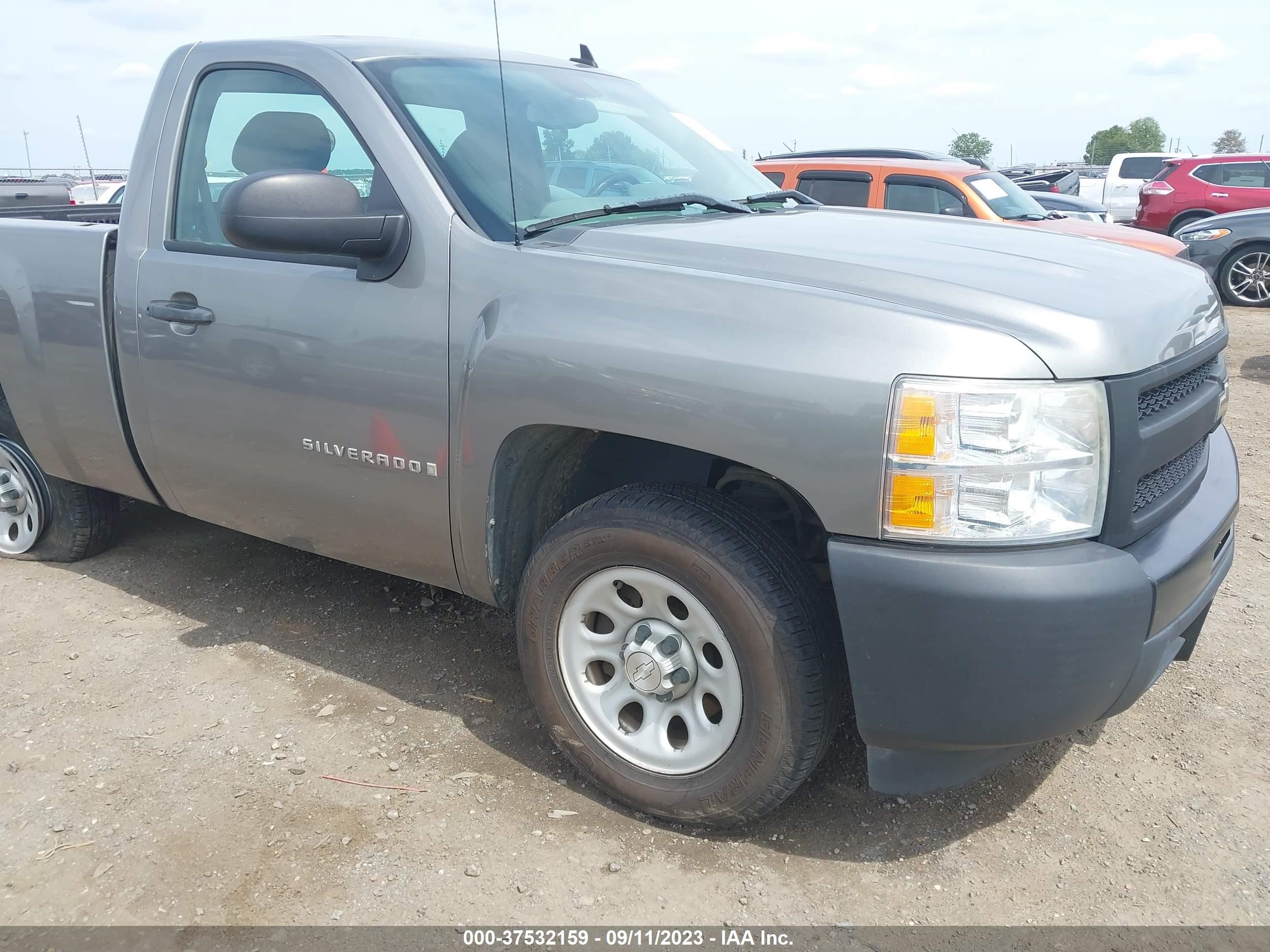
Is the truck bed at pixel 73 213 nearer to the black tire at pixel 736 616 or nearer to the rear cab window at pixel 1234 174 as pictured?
the black tire at pixel 736 616

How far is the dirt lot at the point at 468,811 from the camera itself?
7.56 ft

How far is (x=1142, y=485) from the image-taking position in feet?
7.27

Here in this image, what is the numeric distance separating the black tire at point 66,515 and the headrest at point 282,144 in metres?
1.64

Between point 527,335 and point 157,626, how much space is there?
6.98 ft

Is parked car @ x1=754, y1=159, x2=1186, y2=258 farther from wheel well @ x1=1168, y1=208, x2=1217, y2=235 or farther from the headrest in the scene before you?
wheel well @ x1=1168, y1=208, x2=1217, y2=235

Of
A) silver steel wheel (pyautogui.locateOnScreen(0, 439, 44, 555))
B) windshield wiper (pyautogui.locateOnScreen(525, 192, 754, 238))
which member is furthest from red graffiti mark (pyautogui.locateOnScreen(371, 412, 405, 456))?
silver steel wheel (pyautogui.locateOnScreen(0, 439, 44, 555))

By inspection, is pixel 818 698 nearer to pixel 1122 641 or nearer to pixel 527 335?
pixel 1122 641

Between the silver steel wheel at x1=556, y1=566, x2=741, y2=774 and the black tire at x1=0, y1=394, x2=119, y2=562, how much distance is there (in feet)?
8.12

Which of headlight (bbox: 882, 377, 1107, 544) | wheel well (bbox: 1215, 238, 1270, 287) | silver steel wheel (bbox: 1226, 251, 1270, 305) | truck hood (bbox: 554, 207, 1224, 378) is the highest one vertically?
truck hood (bbox: 554, 207, 1224, 378)

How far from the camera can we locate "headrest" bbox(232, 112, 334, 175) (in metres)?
2.97

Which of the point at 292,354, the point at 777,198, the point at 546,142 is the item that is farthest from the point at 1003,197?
the point at 292,354

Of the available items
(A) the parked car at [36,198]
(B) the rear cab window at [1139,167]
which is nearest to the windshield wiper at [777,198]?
(A) the parked car at [36,198]

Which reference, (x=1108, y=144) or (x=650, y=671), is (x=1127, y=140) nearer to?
(x=1108, y=144)

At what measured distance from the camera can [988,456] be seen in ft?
6.54
